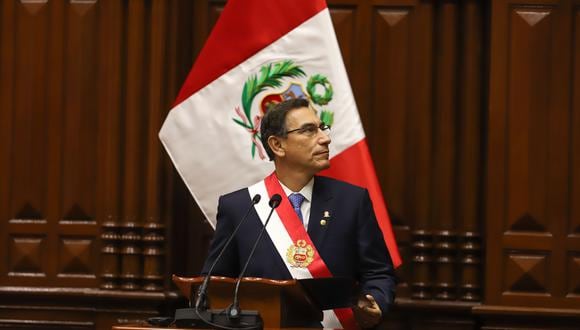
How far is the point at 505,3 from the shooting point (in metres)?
4.95

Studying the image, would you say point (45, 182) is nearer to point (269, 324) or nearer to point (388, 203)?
point (388, 203)

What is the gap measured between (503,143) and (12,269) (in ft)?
8.16

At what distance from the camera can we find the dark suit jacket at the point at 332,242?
152 inches

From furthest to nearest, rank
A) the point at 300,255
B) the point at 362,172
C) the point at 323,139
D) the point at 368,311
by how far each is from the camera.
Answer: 1. the point at 362,172
2. the point at 323,139
3. the point at 300,255
4. the point at 368,311

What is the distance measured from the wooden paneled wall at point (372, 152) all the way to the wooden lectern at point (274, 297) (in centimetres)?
164

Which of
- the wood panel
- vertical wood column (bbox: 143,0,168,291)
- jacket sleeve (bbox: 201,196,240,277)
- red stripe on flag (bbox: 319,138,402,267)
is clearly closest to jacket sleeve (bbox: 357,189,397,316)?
jacket sleeve (bbox: 201,196,240,277)

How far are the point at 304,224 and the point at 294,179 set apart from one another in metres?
0.18

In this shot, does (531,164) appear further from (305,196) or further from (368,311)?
(368,311)

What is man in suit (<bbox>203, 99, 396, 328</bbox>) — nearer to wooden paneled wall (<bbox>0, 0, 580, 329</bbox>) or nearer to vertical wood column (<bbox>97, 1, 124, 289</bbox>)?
wooden paneled wall (<bbox>0, 0, 580, 329</bbox>)

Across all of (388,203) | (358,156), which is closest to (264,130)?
(358,156)

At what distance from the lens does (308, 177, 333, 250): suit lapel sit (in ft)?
12.8

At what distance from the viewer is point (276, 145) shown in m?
3.99

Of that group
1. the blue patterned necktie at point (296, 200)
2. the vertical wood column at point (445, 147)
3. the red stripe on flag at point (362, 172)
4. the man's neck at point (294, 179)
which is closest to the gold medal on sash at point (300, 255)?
the blue patterned necktie at point (296, 200)

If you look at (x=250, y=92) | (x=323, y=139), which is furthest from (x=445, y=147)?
(x=323, y=139)
